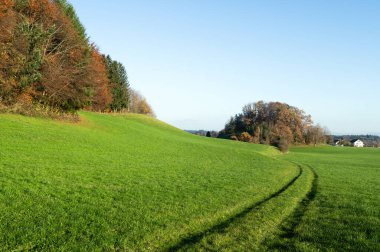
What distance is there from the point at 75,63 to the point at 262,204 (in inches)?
1472

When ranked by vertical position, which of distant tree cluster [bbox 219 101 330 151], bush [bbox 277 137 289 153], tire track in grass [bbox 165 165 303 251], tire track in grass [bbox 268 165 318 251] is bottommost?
tire track in grass [bbox 165 165 303 251]

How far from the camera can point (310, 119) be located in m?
140

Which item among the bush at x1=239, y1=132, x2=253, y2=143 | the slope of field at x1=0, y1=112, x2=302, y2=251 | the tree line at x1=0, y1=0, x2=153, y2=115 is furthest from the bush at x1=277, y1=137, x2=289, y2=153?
the slope of field at x1=0, y1=112, x2=302, y2=251

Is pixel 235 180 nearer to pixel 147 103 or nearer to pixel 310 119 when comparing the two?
pixel 310 119

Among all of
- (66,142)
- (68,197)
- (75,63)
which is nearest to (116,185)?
(68,197)

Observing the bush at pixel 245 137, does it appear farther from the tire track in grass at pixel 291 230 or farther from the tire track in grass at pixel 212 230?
the tire track in grass at pixel 212 230

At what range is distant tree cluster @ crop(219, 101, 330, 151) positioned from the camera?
125 metres

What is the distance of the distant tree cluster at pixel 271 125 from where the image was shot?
411 feet

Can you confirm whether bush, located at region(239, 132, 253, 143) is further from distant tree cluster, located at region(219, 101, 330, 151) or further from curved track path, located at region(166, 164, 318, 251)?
curved track path, located at region(166, 164, 318, 251)

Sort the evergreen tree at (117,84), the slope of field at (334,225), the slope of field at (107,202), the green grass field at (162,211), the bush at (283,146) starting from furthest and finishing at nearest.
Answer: the evergreen tree at (117,84)
the bush at (283,146)
the slope of field at (334,225)
the green grass field at (162,211)
the slope of field at (107,202)

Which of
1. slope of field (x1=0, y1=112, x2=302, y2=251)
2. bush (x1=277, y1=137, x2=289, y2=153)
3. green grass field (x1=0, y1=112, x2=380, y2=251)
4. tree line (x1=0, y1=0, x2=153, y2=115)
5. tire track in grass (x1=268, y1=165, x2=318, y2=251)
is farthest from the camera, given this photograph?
bush (x1=277, y1=137, x2=289, y2=153)

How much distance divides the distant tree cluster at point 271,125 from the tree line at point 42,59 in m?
86.2

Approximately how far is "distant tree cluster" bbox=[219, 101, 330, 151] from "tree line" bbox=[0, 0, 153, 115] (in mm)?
86231

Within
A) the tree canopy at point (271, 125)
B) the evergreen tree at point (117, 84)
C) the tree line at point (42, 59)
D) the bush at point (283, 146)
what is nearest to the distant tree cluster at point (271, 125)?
the tree canopy at point (271, 125)
